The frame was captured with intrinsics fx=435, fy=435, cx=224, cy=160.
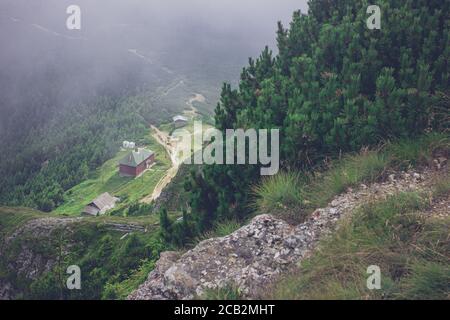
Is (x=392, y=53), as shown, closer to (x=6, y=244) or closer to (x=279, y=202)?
(x=279, y=202)

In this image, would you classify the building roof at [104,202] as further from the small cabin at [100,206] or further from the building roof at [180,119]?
the building roof at [180,119]

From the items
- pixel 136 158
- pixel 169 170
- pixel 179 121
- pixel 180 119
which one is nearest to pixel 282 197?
pixel 169 170

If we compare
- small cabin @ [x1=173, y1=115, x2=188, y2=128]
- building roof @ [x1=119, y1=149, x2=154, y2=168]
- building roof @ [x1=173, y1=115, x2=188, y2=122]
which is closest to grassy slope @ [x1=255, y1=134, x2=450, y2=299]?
building roof @ [x1=119, y1=149, x2=154, y2=168]

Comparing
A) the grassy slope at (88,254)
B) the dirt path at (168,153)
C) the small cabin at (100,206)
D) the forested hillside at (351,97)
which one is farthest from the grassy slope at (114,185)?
the forested hillside at (351,97)

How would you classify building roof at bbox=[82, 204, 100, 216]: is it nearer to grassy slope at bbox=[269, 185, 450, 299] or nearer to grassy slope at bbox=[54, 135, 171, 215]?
grassy slope at bbox=[54, 135, 171, 215]

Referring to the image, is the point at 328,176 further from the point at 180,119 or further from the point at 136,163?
the point at 180,119

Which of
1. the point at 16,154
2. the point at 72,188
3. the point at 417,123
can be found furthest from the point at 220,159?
the point at 16,154
